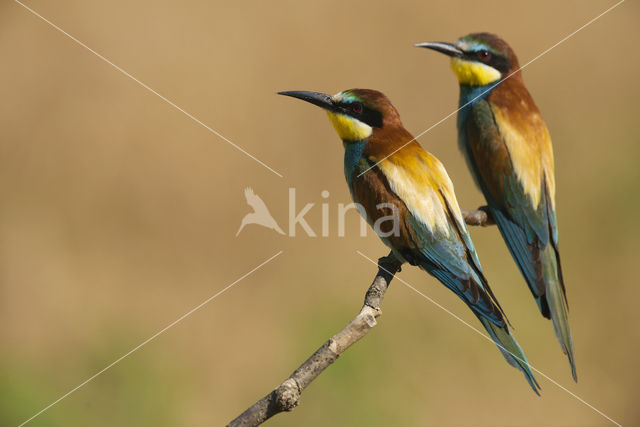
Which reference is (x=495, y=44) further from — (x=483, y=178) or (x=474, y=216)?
(x=474, y=216)

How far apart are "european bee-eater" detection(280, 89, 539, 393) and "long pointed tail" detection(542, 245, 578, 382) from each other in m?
0.12

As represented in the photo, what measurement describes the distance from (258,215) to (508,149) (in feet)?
5.31

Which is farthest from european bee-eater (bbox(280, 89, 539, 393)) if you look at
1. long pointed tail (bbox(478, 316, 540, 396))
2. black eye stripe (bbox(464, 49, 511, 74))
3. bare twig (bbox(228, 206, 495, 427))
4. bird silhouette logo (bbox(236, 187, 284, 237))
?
bird silhouette logo (bbox(236, 187, 284, 237))

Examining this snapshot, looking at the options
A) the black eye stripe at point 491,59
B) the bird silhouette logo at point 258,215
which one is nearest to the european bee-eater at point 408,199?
the black eye stripe at point 491,59

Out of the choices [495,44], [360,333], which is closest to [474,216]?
[495,44]

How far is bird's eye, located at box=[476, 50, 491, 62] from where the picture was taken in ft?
5.42

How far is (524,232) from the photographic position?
5.03ft

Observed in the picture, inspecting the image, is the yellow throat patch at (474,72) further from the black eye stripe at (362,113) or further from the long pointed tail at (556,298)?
the long pointed tail at (556,298)

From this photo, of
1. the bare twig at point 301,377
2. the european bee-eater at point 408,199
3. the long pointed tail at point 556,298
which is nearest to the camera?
the bare twig at point 301,377

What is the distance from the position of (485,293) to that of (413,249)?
0.22m

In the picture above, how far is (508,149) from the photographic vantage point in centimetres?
163

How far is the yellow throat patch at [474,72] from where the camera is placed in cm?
166

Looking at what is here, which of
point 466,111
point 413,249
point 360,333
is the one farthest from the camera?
point 466,111

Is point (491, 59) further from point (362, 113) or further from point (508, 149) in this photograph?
point (362, 113)
